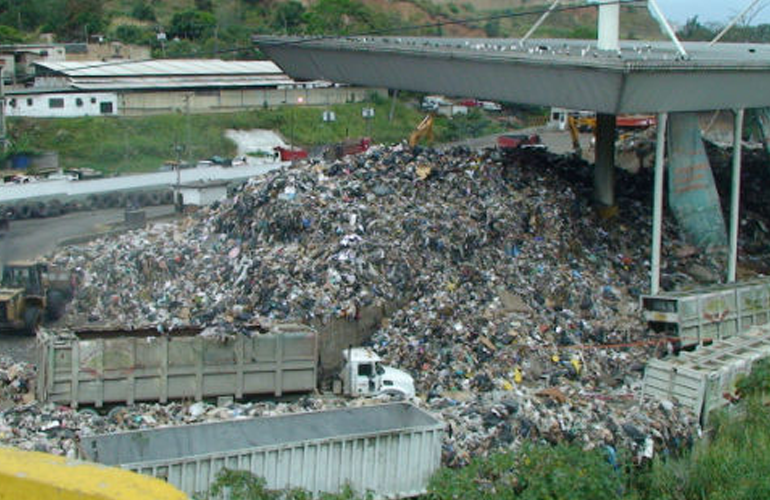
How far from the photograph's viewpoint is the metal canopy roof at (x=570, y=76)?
14562mm

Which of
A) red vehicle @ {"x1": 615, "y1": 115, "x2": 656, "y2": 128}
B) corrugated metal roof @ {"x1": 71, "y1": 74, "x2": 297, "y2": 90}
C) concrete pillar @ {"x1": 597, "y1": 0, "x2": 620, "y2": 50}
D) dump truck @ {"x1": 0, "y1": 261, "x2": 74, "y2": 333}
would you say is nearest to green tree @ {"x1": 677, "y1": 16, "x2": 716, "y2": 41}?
red vehicle @ {"x1": 615, "y1": 115, "x2": 656, "y2": 128}

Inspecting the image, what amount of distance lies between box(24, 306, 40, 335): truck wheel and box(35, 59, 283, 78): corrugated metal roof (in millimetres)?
22200

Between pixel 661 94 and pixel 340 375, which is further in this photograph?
pixel 661 94

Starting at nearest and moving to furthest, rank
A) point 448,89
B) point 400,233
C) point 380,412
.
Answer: point 380,412
point 400,233
point 448,89

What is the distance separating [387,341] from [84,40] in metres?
38.6

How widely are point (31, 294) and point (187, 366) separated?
4.72 meters

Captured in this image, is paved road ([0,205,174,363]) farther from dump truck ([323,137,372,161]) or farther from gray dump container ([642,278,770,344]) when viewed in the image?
gray dump container ([642,278,770,344])

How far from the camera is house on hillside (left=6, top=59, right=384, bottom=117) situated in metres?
33.4

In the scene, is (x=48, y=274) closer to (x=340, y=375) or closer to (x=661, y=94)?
(x=340, y=375)

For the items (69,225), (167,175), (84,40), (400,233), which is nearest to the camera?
(400,233)

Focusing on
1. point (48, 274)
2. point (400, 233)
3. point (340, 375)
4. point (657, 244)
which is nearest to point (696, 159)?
point (657, 244)

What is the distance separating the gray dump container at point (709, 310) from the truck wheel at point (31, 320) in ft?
30.2

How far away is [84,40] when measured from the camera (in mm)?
46562

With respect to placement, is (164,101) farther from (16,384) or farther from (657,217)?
(16,384)
